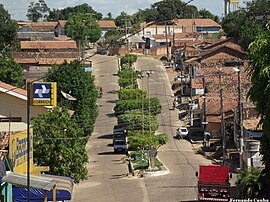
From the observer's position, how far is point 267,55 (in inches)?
862

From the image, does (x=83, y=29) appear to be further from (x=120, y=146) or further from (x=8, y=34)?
(x=120, y=146)

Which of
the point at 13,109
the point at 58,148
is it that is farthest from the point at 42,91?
the point at 58,148

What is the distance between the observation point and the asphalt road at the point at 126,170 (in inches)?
1247

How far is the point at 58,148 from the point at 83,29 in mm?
85708

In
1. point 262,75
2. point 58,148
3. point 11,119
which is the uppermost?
point 262,75

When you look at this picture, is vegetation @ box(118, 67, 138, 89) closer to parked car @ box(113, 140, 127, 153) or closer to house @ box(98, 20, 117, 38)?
parked car @ box(113, 140, 127, 153)

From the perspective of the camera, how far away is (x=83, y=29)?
115750mm

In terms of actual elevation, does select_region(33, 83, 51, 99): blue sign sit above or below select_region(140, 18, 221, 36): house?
below

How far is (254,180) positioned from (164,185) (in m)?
8.03

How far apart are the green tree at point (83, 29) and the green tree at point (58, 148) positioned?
80.2 meters

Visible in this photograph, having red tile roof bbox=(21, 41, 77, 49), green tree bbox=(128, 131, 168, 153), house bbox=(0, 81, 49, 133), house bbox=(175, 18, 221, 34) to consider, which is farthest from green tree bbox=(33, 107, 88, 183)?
house bbox=(175, 18, 221, 34)

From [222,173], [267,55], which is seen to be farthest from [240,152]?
[267,55]

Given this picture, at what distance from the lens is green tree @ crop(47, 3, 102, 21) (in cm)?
14815

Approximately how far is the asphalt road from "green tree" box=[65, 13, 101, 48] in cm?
4219
